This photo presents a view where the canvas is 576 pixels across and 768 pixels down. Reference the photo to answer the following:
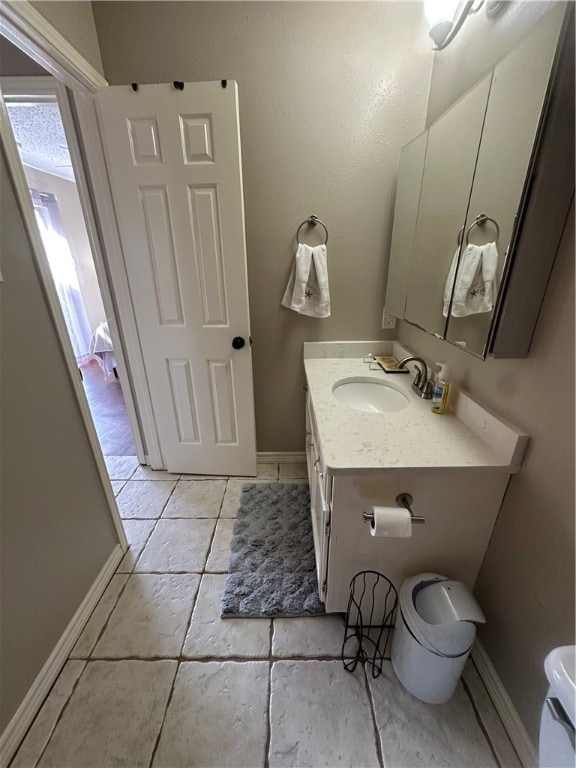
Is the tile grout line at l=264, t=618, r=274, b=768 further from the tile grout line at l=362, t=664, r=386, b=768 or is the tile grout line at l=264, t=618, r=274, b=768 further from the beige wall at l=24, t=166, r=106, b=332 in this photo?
the beige wall at l=24, t=166, r=106, b=332

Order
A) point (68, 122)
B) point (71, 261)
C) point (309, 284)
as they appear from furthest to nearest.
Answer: point (71, 261) → point (309, 284) → point (68, 122)

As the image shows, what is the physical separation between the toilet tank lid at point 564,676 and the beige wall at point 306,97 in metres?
1.55

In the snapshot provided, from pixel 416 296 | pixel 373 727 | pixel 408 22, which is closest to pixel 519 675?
pixel 373 727

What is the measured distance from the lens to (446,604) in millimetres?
921

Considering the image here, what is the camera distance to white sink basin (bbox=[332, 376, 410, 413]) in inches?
55.9

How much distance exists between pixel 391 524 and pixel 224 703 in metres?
0.83

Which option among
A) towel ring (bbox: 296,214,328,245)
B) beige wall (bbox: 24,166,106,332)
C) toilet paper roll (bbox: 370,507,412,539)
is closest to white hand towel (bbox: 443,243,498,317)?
toilet paper roll (bbox: 370,507,412,539)

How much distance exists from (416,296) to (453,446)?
72 cm

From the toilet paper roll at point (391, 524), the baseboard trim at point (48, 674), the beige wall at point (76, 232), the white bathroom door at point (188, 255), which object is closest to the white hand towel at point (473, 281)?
the toilet paper roll at point (391, 524)

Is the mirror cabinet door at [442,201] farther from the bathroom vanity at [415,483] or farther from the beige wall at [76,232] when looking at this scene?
the beige wall at [76,232]

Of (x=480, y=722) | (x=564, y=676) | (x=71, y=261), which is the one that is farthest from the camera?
(x=71, y=261)

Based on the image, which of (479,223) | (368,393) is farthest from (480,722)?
(479,223)

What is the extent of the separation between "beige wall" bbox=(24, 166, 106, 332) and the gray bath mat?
3.63 meters

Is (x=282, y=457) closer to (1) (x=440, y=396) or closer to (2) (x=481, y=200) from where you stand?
(1) (x=440, y=396)
